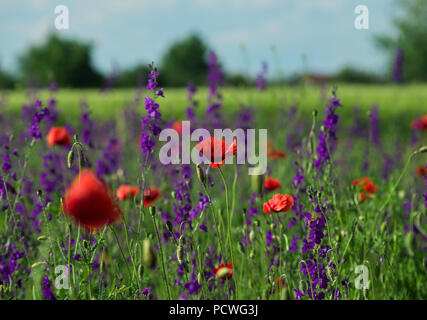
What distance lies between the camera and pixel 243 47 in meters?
3.02

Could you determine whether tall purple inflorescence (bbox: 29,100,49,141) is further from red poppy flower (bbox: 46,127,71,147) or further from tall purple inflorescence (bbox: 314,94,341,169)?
tall purple inflorescence (bbox: 314,94,341,169)

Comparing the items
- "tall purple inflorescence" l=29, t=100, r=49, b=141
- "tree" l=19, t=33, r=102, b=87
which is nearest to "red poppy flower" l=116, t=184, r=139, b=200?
"tall purple inflorescence" l=29, t=100, r=49, b=141

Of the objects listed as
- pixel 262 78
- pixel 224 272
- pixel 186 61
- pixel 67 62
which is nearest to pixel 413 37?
pixel 186 61

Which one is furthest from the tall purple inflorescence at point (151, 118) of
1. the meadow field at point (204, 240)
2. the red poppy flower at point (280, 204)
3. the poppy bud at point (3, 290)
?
the poppy bud at point (3, 290)

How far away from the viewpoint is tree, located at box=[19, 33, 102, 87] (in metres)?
30.2

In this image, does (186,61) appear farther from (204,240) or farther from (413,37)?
(204,240)

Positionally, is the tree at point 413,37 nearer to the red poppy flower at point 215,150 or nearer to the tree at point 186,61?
the tree at point 186,61

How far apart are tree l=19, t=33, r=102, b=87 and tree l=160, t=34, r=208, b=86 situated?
23.5 ft

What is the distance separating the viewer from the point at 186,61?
37.6 meters

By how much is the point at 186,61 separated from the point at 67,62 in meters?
10.1
